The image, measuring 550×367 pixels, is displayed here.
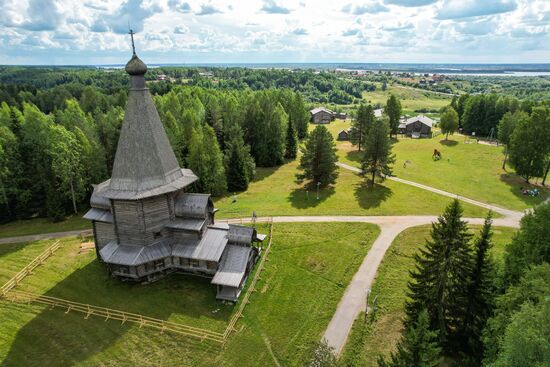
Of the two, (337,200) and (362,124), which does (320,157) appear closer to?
(337,200)

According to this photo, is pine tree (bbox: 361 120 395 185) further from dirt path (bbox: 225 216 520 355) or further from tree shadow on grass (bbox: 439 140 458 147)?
tree shadow on grass (bbox: 439 140 458 147)

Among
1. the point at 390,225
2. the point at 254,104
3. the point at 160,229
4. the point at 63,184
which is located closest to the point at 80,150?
the point at 63,184

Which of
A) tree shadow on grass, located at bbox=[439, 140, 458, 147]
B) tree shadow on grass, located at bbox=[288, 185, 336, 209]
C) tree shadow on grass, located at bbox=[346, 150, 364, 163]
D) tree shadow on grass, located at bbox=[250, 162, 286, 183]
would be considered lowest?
tree shadow on grass, located at bbox=[250, 162, 286, 183]

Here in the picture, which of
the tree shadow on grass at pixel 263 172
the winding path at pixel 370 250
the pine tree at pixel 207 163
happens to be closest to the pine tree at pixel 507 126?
the winding path at pixel 370 250

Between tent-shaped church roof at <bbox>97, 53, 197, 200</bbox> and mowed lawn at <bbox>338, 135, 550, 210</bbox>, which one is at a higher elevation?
tent-shaped church roof at <bbox>97, 53, 197, 200</bbox>

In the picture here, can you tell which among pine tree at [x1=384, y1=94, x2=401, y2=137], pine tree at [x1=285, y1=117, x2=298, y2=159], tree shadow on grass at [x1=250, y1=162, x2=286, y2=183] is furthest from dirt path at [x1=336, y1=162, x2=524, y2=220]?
pine tree at [x1=384, y1=94, x2=401, y2=137]

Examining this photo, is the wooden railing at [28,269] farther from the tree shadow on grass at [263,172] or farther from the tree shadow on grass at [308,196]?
the tree shadow on grass at [263,172]
